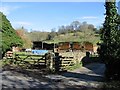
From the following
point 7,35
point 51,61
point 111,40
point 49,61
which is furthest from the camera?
point 7,35

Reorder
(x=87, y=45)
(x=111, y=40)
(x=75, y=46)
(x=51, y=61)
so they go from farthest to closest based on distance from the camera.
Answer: (x=75, y=46) → (x=87, y=45) → (x=51, y=61) → (x=111, y=40)

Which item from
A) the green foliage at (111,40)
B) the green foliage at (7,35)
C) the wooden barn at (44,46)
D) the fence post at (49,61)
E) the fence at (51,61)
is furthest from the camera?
the wooden barn at (44,46)

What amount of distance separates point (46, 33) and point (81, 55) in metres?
81.2

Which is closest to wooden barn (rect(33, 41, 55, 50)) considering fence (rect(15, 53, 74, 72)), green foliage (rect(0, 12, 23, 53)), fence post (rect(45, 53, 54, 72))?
green foliage (rect(0, 12, 23, 53))

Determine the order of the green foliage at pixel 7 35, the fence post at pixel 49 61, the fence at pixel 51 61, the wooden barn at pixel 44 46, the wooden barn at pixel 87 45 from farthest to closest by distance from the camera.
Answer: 1. the wooden barn at pixel 44 46
2. the wooden barn at pixel 87 45
3. the green foliage at pixel 7 35
4. the fence at pixel 51 61
5. the fence post at pixel 49 61

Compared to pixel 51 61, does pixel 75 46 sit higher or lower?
higher

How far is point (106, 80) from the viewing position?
17.4m

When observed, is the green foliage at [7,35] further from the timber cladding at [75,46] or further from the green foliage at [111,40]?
the timber cladding at [75,46]

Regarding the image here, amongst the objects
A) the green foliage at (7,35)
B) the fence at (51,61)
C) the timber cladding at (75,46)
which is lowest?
the fence at (51,61)

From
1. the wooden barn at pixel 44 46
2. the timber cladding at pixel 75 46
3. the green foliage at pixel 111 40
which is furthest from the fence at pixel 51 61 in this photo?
the wooden barn at pixel 44 46

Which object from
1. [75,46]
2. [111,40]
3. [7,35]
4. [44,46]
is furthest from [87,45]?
[111,40]

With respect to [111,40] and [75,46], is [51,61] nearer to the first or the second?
[111,40]

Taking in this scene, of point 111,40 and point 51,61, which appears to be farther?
point 51,61

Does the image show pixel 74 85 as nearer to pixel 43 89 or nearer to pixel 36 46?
pixel 43 89
